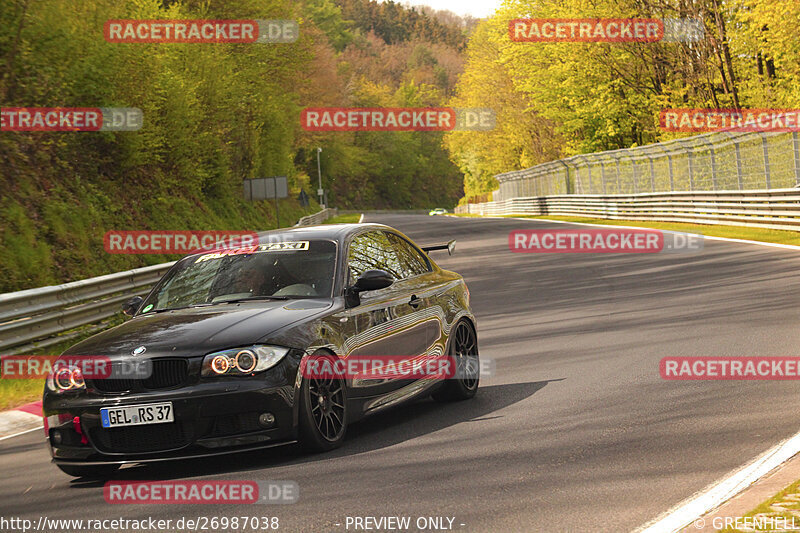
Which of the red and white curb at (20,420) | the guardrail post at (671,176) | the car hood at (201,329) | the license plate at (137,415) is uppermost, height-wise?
the guardrail post at (671,176)

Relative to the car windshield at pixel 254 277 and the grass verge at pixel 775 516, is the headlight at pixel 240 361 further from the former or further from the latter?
the grass verge at pixel 775 516

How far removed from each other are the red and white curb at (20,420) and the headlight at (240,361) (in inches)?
135

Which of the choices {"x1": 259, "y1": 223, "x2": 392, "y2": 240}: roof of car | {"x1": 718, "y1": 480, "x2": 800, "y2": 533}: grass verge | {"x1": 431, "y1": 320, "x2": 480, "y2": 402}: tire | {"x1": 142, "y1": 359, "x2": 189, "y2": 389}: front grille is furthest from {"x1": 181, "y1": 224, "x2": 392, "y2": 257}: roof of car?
{"x1": 718, "y1": 480, "x2": 800, "y2": 533}: grass verge

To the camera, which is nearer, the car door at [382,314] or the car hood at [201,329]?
the car hood at [201,329]

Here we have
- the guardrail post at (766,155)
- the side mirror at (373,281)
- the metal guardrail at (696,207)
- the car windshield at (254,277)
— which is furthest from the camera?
the guardrail post at (766,155)

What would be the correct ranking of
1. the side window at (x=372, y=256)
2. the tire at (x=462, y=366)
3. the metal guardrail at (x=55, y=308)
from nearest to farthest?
the side window at (x=372, y=256) < the tire at (x=462, y=366) < the metal guardrail at (x=55, y=308)

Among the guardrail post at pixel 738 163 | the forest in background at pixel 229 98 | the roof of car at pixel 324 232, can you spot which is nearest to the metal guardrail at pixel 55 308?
the forest in background at pixel 229 98

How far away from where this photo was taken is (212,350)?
6.30 meters

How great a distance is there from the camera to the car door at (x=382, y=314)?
23.8 ft

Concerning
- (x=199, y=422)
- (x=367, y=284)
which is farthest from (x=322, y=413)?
(x=367, y=284)

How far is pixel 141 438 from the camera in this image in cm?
624

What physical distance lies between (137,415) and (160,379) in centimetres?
25

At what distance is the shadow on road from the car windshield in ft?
3.52

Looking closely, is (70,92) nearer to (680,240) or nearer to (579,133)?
(680,240)
